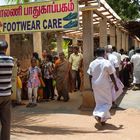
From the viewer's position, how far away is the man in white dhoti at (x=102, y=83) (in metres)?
9.24

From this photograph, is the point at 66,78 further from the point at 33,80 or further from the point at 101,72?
the point at 101,72

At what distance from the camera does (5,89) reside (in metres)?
6.79

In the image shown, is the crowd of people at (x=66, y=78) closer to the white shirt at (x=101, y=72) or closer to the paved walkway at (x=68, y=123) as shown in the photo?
the white shirt at (x=101, y=72)

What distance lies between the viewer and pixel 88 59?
11.6m

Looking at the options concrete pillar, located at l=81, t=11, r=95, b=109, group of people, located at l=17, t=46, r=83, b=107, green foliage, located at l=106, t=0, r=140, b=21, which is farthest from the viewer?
green foliage, located at l=106, t=0, r=140, b=21

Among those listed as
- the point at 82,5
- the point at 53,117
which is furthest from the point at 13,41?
the point at 53,117

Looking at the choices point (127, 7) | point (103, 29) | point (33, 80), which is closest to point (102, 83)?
point (33, 80)

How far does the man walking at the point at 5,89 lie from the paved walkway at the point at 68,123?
105cm

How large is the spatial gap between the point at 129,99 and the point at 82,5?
3.44 m

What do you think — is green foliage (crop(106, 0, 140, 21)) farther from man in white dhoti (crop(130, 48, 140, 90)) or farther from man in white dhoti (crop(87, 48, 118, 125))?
man in white dhoti (crop(87, 48, 118, 125))

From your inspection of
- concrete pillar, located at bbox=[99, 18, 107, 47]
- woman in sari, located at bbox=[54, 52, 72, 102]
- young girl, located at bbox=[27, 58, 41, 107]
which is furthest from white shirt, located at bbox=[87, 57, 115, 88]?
concrete pillar, located at bbox=[99, 18, 107, 47]

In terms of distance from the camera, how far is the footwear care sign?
1129 cm

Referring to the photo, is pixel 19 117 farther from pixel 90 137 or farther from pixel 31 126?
pixel 90 137

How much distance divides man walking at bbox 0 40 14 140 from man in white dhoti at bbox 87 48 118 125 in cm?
281
